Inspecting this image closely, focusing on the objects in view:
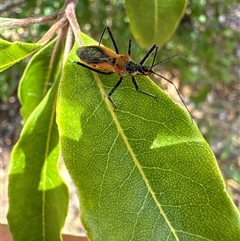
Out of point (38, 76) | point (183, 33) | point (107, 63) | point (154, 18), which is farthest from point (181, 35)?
point (107, 63)

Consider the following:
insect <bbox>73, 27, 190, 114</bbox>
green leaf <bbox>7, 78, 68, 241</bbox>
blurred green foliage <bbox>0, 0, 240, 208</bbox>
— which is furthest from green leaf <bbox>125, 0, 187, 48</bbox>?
blurred green foliage <bbox>0, 0, 240, 208</bbox>

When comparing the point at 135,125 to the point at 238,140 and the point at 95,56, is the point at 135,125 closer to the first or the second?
the point at 95,56

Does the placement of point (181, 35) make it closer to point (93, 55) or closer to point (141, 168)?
point (93, 55)

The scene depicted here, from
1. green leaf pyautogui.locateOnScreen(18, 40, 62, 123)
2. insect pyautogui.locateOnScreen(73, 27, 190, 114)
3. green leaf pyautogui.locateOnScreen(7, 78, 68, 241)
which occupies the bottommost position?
green leaf pyautogui.locateOnScreen(7, 78, 68, 241)

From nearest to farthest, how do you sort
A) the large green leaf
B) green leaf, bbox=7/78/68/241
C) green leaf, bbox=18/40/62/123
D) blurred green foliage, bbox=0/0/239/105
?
the large green leaf, green leaf, bbox=7/78/68/241, green leaf, bbox=18/40/62/123, blurred green foliage, bbox=0/0/239/105

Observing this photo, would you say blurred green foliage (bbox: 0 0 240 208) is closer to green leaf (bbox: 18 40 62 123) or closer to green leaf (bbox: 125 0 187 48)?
green leaf (bbox: 125 0 187 48)

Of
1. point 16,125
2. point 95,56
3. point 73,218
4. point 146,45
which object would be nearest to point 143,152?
point 95,56
